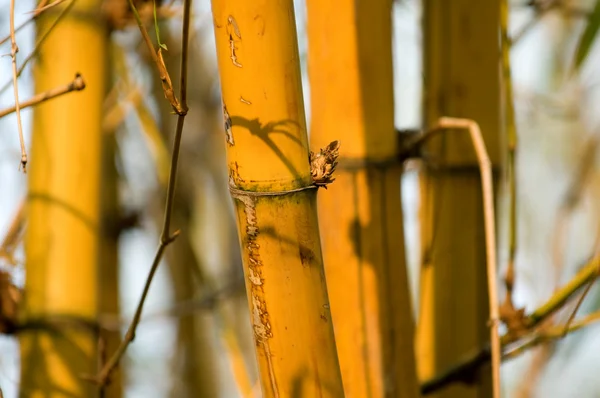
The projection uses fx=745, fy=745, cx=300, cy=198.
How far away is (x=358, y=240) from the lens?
510mm

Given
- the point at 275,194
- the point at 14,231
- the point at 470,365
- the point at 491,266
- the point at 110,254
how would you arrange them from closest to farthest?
the point at 275,194 < the point at 491,266 < the point at 470,365 < the point at 14,231 < the point at 110,254

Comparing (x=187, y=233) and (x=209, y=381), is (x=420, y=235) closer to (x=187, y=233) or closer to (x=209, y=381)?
(x=187, y=233)

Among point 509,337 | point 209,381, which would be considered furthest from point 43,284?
point 209,381

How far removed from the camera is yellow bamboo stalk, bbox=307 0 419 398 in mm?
507

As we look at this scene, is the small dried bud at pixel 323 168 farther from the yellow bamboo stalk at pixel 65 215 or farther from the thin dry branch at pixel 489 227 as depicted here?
the yellow bamboo stalk at pixel 65 215

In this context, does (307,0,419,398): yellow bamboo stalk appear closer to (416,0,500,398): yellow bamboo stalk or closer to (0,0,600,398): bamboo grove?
(0,0,600,398): bamboo grove

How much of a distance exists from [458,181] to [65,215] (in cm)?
33

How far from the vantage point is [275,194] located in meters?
0.34

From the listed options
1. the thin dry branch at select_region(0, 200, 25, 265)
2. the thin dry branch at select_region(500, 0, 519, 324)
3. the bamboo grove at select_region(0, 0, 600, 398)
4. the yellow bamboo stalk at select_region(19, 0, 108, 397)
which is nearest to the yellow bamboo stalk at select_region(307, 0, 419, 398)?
the bamboo grove at select_region(0, 0, 600, 398)

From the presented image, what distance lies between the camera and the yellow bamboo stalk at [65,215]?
24.3 inches

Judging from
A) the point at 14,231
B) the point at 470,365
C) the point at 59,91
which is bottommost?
the point at 470,365

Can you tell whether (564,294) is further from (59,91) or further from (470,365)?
(59,91)

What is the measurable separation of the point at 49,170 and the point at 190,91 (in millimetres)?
804

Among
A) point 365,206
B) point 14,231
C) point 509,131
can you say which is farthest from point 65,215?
point 509,131
